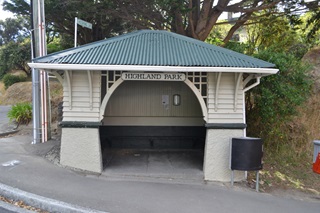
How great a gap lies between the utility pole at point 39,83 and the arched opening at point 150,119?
1904mm

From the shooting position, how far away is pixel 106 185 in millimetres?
6195

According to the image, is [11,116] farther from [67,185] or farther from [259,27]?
[259,27]

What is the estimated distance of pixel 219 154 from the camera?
7.37m

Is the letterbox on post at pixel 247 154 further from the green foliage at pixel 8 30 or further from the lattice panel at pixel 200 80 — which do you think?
the green foliage at pixel 8 30

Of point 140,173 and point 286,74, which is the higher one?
point 286,74

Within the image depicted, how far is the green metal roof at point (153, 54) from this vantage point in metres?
6.79

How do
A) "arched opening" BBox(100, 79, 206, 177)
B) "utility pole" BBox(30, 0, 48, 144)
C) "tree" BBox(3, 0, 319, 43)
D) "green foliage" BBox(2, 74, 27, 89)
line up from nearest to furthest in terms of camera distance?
"utility pole" BBox(30, 0, 48, 144) < "arched opening" BBox(100, 79, 206, 177) < "tree" BBox(3, 0, 319, 43) < "green foliage" BBox(2, 74, 27, 89)

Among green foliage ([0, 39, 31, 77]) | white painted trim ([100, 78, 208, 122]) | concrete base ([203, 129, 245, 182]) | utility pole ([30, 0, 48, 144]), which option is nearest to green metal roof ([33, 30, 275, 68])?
white painted trim ([100, 78, 208, 122])

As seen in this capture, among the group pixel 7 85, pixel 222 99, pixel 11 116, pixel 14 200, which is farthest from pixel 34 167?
pixel 7 85

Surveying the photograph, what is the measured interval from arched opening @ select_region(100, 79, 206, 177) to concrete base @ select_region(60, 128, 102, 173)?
249 cm

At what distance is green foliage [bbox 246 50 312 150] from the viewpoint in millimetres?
8352

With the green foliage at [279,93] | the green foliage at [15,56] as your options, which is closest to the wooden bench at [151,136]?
the green foliage at [279,93]

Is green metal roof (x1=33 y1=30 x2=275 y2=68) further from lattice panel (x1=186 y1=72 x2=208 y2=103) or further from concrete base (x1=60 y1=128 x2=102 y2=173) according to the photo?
concrete base (x1=60 y1=128 x2=102 y2=173)

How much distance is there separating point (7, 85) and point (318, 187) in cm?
2689
